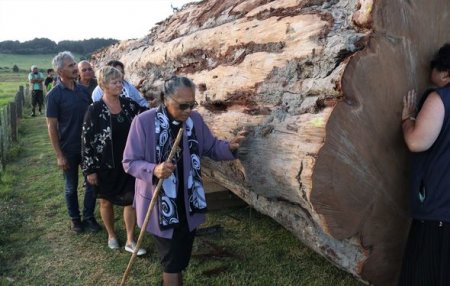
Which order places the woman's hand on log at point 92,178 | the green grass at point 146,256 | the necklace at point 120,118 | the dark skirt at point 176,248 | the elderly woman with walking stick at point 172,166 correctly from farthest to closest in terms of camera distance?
the woman's hand on log at point 92,178
the necklace at point 120,118
the green grass at point 146,256
the dark skirt at point 176,248
the elderly woman with walking stick at point 172,166

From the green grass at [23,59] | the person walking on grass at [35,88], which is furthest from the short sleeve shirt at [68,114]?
the green grass at [23,59]

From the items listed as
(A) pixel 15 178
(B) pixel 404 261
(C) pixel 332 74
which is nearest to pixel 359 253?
(B) pixel 404 261

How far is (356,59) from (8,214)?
4491 mm

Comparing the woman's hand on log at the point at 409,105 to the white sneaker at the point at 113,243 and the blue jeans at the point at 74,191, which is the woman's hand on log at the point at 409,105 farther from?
the blue jeans at the point at 74,191

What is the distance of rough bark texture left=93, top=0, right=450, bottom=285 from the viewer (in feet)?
7.45

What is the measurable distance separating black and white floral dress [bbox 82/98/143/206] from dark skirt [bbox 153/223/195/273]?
3.82 ft

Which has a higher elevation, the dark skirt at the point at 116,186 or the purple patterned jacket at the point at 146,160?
the purple patterned jacket at the point at 146,160

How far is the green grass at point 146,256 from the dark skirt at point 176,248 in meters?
Result: 0.71

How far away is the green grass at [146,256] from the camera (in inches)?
144

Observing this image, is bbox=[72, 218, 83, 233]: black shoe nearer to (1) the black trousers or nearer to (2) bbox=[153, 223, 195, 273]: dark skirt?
(2) bbox=[153, 223, 195, 273]: dark skirt

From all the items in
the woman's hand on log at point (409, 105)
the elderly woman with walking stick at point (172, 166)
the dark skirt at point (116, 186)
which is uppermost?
the woman's hand on log at point (409, 105)

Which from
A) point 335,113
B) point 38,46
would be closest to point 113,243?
point 335,113

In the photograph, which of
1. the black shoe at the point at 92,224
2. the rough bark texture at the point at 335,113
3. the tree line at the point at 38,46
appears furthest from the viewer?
the tree line at the point at 38,46

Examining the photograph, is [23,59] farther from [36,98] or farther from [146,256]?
[146,256]
